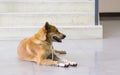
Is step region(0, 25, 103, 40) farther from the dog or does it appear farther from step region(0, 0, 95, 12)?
the dog

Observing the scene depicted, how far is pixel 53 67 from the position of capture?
12.3 ft

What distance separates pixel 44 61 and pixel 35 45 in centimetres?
24

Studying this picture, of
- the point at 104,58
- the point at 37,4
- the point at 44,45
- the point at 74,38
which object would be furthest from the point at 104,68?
the point at 37,4

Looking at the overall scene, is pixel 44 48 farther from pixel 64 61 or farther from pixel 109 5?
pixel 109 5

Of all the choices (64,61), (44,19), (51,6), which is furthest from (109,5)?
(64,61)

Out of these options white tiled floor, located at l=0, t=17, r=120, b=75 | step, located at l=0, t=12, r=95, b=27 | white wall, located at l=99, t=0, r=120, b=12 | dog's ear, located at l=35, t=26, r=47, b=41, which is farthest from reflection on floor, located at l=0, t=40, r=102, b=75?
white wall, located at l=99, t=0, r=120, b=12

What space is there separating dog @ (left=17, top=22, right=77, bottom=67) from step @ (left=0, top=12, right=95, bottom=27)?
172cm

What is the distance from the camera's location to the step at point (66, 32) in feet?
17.6

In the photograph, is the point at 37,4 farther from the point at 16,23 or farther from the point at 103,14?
the point at 103,14

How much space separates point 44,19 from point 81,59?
1839mm

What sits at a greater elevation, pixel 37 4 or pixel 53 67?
pixel 37 4

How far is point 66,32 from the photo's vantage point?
537 centimetres

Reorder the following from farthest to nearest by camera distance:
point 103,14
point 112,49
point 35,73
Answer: point 103,14, point 112,49, point 35,73

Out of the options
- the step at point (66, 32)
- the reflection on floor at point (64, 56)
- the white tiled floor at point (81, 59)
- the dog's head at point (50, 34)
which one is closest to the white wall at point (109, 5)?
the white tiled floor at point (81, 59)
